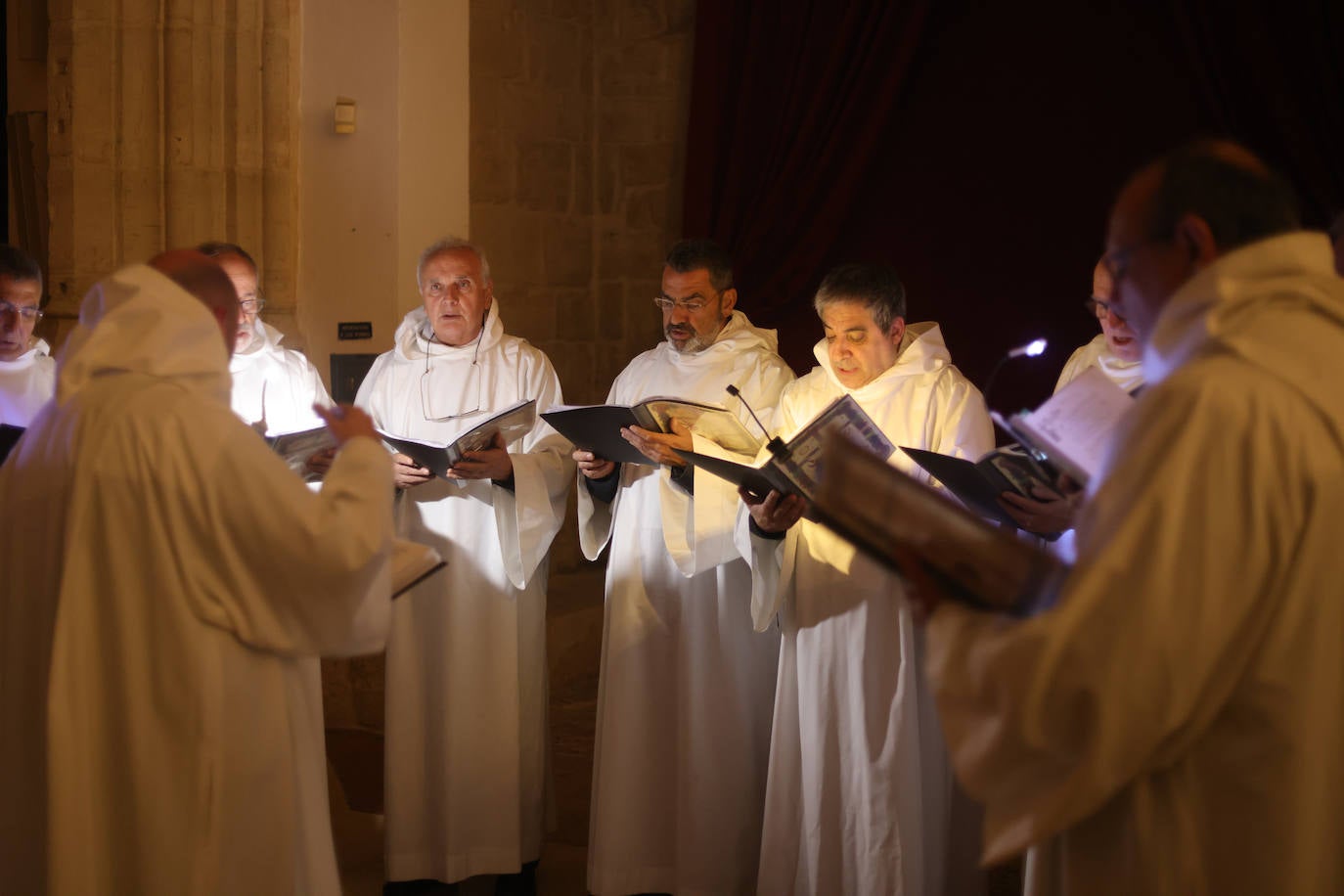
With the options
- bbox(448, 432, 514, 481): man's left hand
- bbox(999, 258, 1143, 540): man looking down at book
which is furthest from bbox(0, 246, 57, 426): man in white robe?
bbox(999, 258, 1143, 540): man looking down at book

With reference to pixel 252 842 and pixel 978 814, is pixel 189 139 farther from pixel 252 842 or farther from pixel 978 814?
pixel 978 814

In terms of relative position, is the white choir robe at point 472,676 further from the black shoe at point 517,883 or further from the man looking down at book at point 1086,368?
the man looking down at book at point 1086,368

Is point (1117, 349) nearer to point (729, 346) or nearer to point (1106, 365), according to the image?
point (1106, 365)

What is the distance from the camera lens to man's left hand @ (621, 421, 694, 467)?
3.89m

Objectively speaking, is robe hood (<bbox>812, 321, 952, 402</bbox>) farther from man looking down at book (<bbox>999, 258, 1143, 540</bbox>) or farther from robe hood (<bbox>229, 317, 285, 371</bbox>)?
robe hood (<bbox>229, 317, 285, 371</bbox>)

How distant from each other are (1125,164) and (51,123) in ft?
17.0

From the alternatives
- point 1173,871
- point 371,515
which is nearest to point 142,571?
point 371,515

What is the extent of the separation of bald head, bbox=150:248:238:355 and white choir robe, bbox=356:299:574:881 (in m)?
1.67

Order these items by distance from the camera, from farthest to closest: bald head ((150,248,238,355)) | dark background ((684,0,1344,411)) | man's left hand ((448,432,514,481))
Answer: dark background ((684,0,1344,411))
man's left hand ((448,432,514,481))
bald head ((150,248,238,355))

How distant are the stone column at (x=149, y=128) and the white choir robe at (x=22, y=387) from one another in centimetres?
131

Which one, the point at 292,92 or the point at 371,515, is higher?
the point at 292,92

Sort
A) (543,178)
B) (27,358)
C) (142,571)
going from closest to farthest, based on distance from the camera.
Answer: (142,571)
(27,358)
(543,178)

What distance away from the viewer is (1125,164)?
244 inches

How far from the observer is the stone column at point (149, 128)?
5.57m
